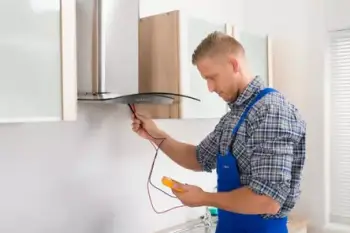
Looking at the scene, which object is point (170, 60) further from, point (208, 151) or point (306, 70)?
point (306, 70)

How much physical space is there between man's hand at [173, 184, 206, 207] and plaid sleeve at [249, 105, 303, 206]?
0.19 m

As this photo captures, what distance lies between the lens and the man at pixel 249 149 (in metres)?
1.36

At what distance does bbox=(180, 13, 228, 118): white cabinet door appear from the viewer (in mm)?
1868

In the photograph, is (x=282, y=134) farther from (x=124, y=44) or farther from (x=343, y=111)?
(x=343, y=111)

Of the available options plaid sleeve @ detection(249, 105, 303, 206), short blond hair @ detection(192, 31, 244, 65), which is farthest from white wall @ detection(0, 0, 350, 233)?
plaid sleeve @ detection(249, 105, 303, 206)

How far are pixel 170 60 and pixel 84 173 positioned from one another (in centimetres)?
62

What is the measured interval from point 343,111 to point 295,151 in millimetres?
1217

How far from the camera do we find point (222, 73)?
1.51 metres

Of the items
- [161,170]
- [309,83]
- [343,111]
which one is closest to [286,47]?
[309,83]

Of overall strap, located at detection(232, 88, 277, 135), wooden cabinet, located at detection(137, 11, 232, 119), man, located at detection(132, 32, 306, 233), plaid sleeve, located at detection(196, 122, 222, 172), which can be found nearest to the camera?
man, located at detection(132, 32, 306, 233)

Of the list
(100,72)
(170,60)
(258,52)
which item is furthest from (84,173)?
(258,52)

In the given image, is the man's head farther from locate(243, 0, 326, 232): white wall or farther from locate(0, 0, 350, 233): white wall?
locate(243, 0, 326, 232): white wall

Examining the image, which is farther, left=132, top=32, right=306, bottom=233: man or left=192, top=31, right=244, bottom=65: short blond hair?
left=192, top=31, right=244, bottom=65: short blond hair

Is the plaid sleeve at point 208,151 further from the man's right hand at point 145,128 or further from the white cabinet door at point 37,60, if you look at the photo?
the white cabinet door at point 37,60
